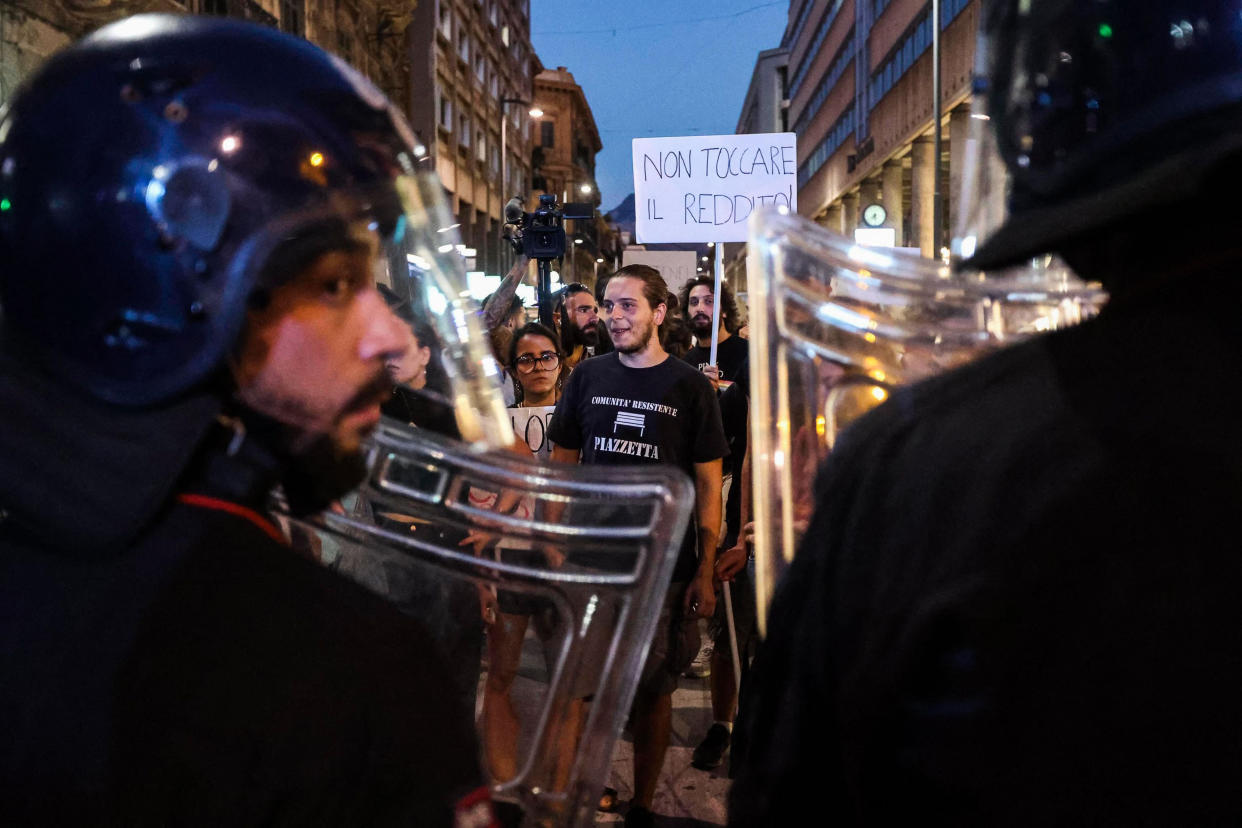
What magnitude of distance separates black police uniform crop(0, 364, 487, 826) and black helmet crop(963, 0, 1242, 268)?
756 mm

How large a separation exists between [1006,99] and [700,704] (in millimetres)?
4561

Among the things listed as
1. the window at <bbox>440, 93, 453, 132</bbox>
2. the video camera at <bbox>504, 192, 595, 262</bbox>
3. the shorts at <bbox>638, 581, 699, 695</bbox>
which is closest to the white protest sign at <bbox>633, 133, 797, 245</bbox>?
the video camera at <bbox>504, 192, 595, 262</bbox>

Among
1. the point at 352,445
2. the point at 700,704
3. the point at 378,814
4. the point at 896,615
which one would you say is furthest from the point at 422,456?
the point at 700,704

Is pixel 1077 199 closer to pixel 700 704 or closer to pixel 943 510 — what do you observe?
pixel 943 510

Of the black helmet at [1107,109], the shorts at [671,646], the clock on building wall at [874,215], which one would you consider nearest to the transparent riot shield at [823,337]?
the black helmet at [1107,109]

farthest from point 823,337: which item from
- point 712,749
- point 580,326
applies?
point 580,326

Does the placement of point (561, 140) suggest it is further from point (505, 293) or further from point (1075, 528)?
point (1075, 528)

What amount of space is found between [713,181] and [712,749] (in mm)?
3279

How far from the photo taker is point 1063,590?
78 centimetres

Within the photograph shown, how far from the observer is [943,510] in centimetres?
86

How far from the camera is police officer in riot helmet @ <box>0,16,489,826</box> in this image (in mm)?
957

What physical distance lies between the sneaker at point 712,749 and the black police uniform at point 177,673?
143 inches

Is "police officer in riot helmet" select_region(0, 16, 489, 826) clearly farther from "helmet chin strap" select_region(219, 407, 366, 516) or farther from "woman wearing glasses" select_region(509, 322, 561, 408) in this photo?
"woman wearing glasses" select_region(509, 322, 561, 408)

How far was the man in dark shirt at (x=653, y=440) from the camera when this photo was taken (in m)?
3.81
